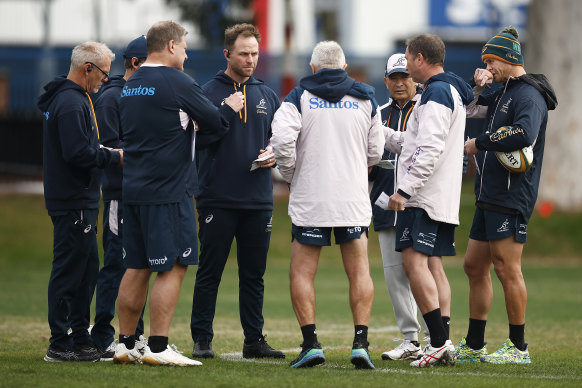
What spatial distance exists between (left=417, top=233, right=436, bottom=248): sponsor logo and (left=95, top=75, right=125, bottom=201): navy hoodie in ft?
8.67

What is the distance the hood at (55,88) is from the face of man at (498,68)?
3495mm

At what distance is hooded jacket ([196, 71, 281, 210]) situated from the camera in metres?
8.42

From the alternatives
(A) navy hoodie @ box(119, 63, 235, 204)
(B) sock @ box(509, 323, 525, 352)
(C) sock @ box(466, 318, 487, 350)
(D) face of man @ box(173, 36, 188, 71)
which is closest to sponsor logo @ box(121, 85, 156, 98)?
(A) navy hoodie @ box(119, 63, 235, 204)

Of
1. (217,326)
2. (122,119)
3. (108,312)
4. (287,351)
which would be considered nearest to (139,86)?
(122,119)

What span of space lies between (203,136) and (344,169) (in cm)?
119

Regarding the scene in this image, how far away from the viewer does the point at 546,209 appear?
2353 cm

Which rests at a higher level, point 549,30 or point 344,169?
point 549,30

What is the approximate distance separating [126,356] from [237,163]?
1.96m

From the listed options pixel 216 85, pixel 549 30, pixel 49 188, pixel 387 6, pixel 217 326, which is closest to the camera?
pixel 49 188

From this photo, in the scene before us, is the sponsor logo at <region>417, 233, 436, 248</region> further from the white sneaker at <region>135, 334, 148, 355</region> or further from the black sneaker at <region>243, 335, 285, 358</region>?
the white sneaker at <region>135, 334, 148, 355</region>

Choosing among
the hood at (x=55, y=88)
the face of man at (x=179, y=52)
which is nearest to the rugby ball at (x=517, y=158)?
the face of man at (x=179, y=52)

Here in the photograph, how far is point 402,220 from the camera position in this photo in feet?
26.0

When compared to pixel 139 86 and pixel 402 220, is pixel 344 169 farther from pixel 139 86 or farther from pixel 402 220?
pixel 139 86

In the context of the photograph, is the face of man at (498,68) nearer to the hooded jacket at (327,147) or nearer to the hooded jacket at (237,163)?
the hooded jacket at (327,147)
